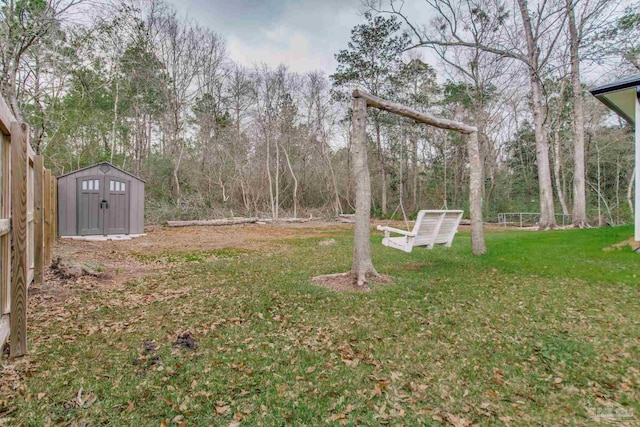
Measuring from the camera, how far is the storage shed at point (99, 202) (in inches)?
385

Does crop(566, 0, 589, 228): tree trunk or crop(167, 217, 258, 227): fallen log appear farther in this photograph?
crop(167, 217, 258, 227): fallen log

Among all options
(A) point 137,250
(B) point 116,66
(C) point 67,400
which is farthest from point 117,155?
(C) point 67,400

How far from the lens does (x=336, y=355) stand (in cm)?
258

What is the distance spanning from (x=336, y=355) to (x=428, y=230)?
132 inches

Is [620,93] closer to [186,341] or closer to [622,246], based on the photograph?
[622,246]

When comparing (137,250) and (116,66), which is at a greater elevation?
(116,66)

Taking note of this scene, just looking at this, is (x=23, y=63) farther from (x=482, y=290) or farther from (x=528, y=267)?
(x=528, y=267)

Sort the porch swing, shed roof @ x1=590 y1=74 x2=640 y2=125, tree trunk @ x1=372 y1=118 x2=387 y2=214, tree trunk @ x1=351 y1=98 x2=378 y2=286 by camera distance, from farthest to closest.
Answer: tree trunk @ x1=372 y1=118 x2=387 y2=214 → shed roof @ x1=590 y1=74 x2=640 y2=125 → the porch swing → tree trunk @ x1=351 y1=98 x2=378 y2=286

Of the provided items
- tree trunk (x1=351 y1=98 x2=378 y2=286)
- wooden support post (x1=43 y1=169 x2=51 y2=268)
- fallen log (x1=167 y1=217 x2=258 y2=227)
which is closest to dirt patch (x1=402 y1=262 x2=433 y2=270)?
tree trunk (x1=351 y1=98 x2=378 y2=286)

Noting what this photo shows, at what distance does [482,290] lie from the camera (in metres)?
4.37

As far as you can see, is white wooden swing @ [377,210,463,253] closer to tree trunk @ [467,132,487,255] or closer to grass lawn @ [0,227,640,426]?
grass lawn @ [0,227,640,426]

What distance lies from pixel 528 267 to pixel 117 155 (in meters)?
18.3

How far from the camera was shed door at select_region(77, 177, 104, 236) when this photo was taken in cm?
997

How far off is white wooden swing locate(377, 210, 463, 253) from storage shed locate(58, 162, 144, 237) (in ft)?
29.4
